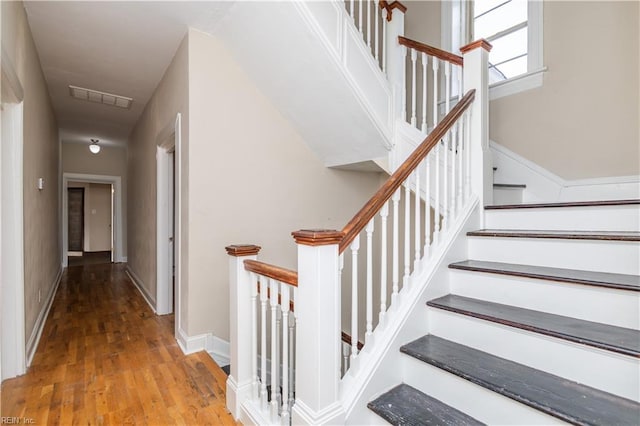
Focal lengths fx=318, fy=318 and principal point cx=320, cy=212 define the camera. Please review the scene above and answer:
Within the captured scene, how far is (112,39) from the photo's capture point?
281cm

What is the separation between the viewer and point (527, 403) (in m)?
1.14

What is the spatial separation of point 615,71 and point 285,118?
2631mm

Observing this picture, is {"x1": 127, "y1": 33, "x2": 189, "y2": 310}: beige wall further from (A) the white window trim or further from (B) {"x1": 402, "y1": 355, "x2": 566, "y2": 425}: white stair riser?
(A) the white window trim

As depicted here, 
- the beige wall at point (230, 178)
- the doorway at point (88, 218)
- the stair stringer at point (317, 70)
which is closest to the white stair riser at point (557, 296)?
the stair stringer at point (317, 70)

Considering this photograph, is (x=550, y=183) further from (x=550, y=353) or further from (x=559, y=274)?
(x=550, y=353)

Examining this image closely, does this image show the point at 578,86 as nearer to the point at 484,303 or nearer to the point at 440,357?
the point at 484,303

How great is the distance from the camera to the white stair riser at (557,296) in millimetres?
1328

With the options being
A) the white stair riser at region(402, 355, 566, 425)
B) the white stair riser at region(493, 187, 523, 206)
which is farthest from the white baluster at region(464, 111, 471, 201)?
the white stair riser at region(402, 355, 566, 425)

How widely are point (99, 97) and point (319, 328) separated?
445 centimetres

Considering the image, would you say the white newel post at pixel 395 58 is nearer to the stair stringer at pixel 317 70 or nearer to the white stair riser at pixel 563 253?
the stair stringer at pixel 317 70

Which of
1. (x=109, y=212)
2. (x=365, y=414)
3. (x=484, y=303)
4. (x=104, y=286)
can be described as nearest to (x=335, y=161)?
(x=484, y=303)

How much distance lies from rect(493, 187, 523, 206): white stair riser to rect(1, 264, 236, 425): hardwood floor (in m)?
2.52

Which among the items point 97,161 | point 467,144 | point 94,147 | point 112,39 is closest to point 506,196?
point 467,144

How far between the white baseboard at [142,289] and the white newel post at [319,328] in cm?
282
